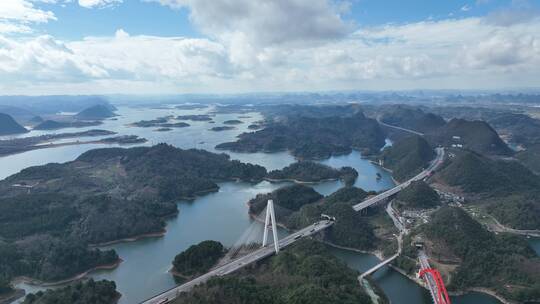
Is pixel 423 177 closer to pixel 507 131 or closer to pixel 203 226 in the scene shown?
pixel 203 226

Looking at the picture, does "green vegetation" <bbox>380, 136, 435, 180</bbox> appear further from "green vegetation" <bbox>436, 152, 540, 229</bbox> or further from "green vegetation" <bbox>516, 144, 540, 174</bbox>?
"green vegetation" <bbox>516, 144, 540, 174</bbox>

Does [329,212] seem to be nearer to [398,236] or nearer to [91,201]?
[398,236]

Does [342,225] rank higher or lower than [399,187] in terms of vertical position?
higher

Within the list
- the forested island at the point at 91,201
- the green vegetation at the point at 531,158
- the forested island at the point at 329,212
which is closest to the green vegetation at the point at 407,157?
the green vegetation at the point at 531,158

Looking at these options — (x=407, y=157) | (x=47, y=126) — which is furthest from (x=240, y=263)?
(x=47, y=126)

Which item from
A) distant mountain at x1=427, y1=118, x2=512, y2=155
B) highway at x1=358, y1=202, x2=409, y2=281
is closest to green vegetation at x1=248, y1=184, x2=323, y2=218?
highway at x1=358, y1=202, x2=409, y2=281

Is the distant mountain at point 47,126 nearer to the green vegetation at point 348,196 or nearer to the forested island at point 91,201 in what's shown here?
the forested island at point 91,201
